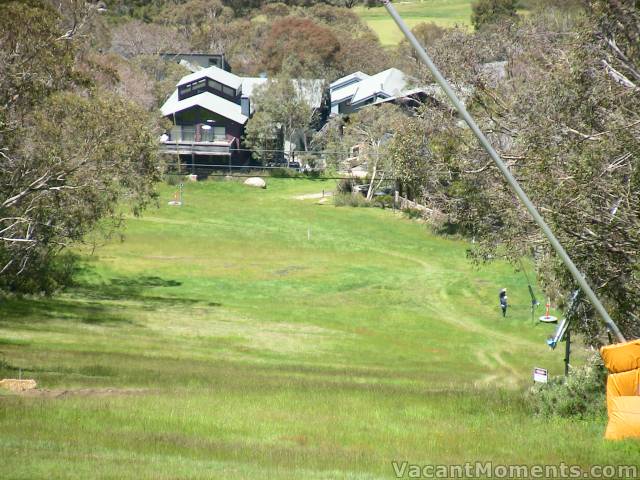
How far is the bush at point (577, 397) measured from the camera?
1705 cm

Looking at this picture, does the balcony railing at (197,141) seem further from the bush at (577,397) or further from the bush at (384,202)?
the bush at (577,397)

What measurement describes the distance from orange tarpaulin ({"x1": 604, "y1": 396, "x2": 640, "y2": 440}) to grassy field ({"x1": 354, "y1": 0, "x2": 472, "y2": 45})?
→ 13137cm

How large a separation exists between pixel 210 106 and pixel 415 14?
63329mm

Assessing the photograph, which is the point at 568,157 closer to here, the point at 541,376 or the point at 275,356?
the point at 541,376

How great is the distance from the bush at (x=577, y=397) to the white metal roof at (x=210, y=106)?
Result: 269 ft

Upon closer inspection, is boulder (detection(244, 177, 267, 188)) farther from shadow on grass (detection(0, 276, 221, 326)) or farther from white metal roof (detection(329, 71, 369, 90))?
shadow on grass (detection(0, 276, 221, 326))

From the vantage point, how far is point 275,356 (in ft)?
113

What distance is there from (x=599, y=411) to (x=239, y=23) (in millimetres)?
133063

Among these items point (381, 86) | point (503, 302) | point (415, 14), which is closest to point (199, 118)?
point (381, 86)

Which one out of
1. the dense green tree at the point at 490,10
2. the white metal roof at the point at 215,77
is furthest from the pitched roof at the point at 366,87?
the white metal roof at the point at 215,77

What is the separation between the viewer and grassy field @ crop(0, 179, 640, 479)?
1355 cm

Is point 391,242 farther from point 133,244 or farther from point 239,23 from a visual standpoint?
point 239,23

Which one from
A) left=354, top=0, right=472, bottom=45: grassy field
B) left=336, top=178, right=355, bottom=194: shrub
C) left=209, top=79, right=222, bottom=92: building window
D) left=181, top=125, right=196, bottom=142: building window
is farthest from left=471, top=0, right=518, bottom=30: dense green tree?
left=181, top=125, right=196, bottom=142: building window

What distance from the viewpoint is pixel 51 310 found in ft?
131
